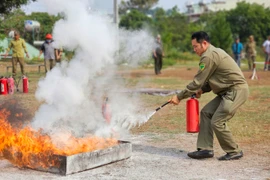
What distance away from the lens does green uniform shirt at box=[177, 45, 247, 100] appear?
738 cm

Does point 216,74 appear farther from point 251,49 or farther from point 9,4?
point 251,49

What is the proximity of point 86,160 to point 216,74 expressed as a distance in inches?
96.6

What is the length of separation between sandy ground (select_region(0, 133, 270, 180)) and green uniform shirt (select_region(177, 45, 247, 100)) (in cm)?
109

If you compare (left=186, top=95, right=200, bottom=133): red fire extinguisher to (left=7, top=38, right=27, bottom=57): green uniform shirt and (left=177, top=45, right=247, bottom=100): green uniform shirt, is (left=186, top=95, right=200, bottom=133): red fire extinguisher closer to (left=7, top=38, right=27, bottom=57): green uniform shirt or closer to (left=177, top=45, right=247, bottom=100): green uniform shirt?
(left=177, top=45, right=247, bottom=100): green uniform shirt

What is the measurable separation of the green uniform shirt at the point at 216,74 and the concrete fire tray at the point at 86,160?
1315mm

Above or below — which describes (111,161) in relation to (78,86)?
below

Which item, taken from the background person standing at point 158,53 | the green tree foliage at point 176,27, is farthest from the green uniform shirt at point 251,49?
the green tree foliage at point 176,27

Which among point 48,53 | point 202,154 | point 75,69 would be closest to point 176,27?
point 48,53

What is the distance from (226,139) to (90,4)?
10.6 ft

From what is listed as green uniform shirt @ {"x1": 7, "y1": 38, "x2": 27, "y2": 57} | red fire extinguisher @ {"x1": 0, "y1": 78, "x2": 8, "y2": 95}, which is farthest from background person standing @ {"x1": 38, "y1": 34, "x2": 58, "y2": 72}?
red fire extinguisher @ {"x1": 0, "y1": 78, "x2": 8, "y2": 95}

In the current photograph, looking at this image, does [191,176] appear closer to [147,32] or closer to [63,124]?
[63,124]

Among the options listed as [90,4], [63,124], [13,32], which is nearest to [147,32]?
[90,4]

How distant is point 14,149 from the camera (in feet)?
23.3

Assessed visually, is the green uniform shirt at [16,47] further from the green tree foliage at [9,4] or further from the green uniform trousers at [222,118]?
the green uniform trousers at [222,118]
